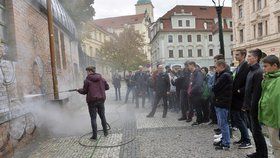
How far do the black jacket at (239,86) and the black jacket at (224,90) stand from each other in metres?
0.11

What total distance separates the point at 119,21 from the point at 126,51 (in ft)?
160

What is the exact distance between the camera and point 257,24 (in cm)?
3362

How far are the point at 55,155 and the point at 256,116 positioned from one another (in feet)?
12.4

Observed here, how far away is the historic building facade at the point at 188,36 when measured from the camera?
177 feet

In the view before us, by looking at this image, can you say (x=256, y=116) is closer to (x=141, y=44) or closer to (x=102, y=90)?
(x=102, y=90)

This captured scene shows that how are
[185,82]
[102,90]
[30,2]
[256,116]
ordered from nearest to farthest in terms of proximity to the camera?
1. [256,116]
2. [102,90]
3. [30,2]
4. [185,82]

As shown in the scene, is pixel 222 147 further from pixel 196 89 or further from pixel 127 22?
pixel 127 22

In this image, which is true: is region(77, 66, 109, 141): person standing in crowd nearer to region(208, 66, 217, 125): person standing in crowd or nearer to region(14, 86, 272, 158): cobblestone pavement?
region(14, 86, 272, 158): cobblestone pavement

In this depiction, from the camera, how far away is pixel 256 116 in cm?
483

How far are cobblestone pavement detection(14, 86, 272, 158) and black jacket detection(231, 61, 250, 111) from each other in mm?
842

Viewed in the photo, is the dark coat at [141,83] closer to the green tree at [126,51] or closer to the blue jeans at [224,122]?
the blue jeans at [224,122]

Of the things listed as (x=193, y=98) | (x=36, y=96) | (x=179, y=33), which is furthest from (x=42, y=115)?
(x=179, y=33)

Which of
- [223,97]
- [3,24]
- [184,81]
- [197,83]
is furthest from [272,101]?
[3,24]

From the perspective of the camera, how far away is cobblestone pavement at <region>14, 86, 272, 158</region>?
19.1 feet
